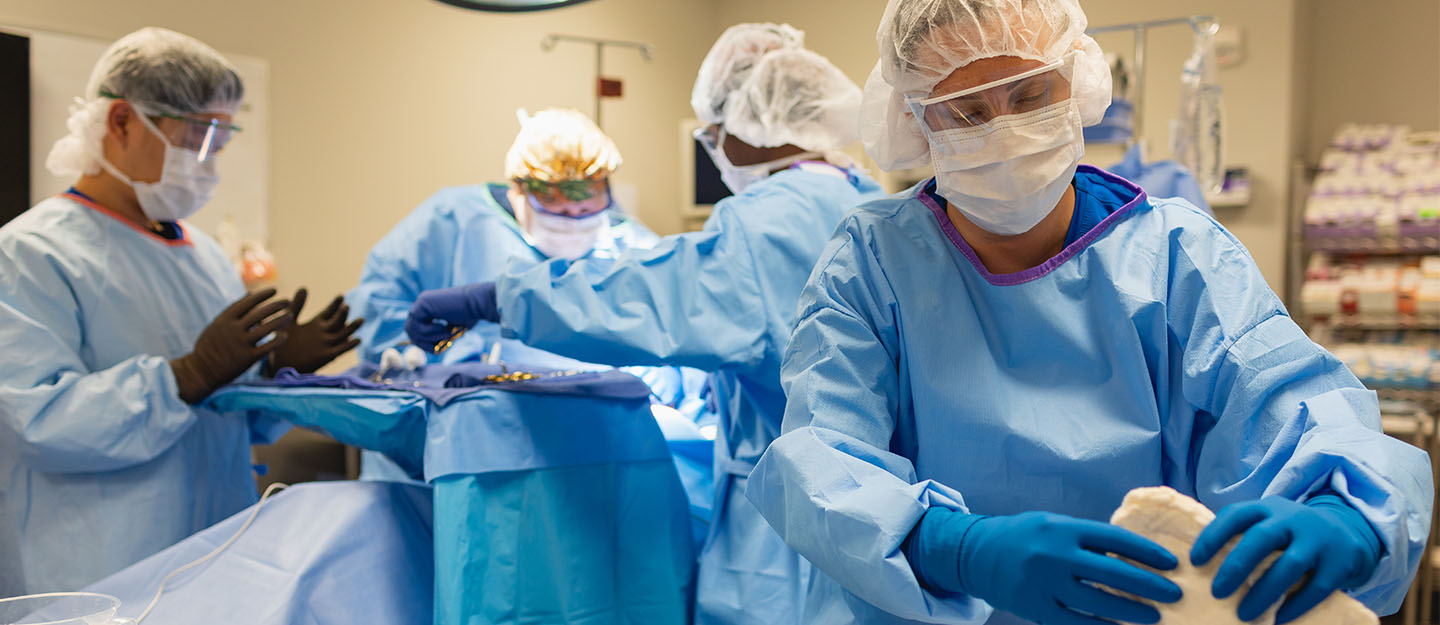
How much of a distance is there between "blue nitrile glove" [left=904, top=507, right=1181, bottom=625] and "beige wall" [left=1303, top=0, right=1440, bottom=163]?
4.73 m

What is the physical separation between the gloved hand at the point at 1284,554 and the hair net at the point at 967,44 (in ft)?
1.90

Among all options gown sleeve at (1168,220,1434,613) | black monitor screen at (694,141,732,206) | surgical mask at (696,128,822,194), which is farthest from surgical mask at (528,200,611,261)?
black monitor screen at (694,141,732,206)

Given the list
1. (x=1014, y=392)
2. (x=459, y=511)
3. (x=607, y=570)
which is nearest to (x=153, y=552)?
(x=459, y=511)

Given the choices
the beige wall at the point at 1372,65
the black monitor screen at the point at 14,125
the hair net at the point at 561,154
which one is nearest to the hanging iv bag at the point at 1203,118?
the hair net at the point at 561,154

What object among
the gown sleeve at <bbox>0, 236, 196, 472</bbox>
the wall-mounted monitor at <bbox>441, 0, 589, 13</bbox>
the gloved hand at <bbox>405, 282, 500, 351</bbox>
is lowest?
the gown sleeve at <bbox>0, 236, 196, 472</bbox>

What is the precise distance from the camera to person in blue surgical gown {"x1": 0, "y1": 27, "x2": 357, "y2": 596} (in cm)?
181

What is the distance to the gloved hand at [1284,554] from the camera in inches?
32.6

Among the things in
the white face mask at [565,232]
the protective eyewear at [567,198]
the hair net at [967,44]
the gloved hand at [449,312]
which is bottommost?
the gloved hand at [449,312]

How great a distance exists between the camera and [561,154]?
2.69 meters

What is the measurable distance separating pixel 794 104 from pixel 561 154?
2.89ft

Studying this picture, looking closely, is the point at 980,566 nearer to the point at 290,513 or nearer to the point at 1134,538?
the point at 1134,538

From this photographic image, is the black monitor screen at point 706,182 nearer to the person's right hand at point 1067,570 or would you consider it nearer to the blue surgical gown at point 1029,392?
the blue surgical gown at point 1029,392

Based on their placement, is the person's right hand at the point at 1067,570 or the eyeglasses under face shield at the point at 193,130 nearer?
the person's right hand at the point at 1067,570

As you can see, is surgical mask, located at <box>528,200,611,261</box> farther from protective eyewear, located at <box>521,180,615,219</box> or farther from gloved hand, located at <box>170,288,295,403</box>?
gloved hand, located at <box>170,288,295,403</box>
